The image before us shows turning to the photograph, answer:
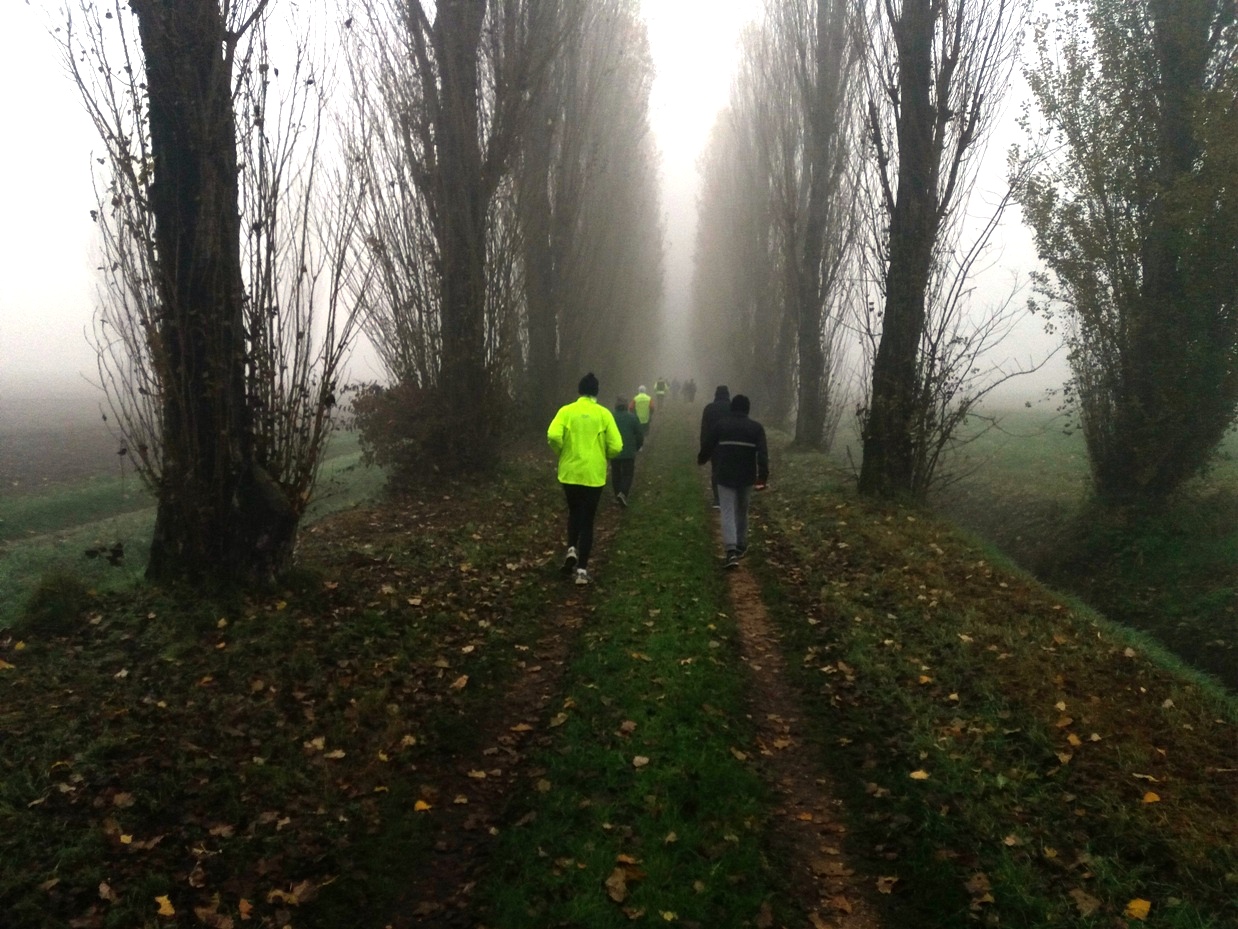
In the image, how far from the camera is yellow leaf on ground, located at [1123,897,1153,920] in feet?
12.5

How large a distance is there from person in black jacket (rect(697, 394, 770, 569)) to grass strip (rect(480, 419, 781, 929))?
1849mm

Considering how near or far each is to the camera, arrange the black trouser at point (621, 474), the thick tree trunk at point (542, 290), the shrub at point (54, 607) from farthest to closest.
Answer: the thick tree trunk at point (542, 290), the black trouser at point (621, 474), the shrub at point (54, 607)

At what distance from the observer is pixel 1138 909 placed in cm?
384

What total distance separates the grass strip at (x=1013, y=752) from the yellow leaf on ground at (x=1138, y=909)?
12mm

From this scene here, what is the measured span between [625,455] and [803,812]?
9.28m

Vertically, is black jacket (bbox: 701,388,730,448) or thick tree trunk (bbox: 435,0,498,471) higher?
thick tree trunk (bbox: 435,0,498,471)

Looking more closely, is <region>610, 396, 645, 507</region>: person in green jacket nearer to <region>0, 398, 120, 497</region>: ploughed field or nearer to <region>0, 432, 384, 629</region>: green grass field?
<region>0, 432, 384, 629</region>: green grass field

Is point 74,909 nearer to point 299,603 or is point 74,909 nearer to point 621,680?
point 299,603

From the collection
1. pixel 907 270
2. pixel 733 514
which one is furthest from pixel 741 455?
pixel 907 270

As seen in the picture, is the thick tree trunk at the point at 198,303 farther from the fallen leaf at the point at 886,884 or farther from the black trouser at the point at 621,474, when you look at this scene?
the black trouser at the point at 621,474

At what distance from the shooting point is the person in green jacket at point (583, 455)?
891 centimetres

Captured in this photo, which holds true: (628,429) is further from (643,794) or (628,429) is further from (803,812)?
(803,812)

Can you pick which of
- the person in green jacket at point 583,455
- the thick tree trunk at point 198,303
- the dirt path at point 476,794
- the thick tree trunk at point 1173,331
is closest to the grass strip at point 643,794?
the dirt path at point 476,794

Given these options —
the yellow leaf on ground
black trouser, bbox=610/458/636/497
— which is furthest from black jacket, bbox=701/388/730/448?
the yellow leaf on ground
